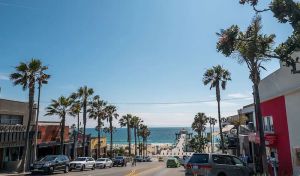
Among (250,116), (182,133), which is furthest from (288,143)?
(182,133)

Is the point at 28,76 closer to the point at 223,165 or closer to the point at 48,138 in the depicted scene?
the point at 48,138

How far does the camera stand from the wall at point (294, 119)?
1880cm

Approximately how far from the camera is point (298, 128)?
18.8m

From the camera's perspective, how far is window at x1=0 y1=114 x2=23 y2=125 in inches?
1339

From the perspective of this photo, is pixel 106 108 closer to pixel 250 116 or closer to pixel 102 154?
pixel 102 154

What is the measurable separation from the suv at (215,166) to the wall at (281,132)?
3.38 meters

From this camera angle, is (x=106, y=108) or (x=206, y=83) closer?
(x=206, y=83)

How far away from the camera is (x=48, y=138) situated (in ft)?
140

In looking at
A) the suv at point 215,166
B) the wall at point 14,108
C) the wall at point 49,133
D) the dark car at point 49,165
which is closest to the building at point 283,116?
the suv at point 215,166

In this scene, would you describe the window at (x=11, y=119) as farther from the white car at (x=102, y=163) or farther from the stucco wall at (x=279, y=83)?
the stucco wall at (x=279, y=83)

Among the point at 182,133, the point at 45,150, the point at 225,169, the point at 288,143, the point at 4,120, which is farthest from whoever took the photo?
the point at 182,133

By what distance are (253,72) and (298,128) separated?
4035mm

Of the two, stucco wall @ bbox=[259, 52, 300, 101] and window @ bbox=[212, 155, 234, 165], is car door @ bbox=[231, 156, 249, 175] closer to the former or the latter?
window @ bbox=[212, 155, 234, 165]

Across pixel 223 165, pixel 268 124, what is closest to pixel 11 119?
pixel 223 165
